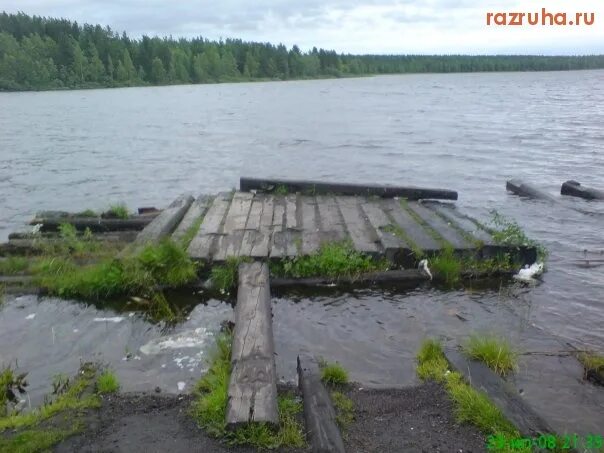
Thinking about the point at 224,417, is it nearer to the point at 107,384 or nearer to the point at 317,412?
the point at 317,412

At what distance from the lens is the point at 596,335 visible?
6973 millimetres

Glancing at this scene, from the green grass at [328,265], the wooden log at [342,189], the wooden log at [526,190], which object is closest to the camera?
the green grass at [328,265]

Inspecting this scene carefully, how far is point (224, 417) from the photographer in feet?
15.1

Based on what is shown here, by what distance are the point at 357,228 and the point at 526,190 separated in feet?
28.3

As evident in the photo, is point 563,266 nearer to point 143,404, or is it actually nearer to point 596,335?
point 596,335

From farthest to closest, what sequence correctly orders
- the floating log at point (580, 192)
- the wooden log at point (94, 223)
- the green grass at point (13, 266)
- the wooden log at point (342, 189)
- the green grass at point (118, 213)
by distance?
the floating log at point (580, 192) < the wooden log at point (342, 189) < the green grass at point (118, 213) < the wooden log at point (94, 223) < the green grass at point (13, 266)

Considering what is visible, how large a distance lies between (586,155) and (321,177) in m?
12.5

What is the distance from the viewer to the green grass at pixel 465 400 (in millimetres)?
4527

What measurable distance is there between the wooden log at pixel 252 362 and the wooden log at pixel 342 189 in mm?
5355

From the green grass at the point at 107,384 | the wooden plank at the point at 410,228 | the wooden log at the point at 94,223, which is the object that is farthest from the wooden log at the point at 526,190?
the green grass at the point at 107,384

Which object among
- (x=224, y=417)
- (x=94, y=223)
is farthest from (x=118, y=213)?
(x=224, y=417)

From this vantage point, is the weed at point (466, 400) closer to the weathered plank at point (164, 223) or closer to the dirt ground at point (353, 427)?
the dirt ground at point (353, 427)

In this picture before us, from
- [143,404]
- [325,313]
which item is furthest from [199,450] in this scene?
[325,313]

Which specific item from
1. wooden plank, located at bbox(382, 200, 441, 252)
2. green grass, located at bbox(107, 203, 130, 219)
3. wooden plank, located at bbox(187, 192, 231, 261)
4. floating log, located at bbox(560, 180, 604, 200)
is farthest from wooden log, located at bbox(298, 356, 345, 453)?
floating log, located at bbox(560, 180, 604, 200)
